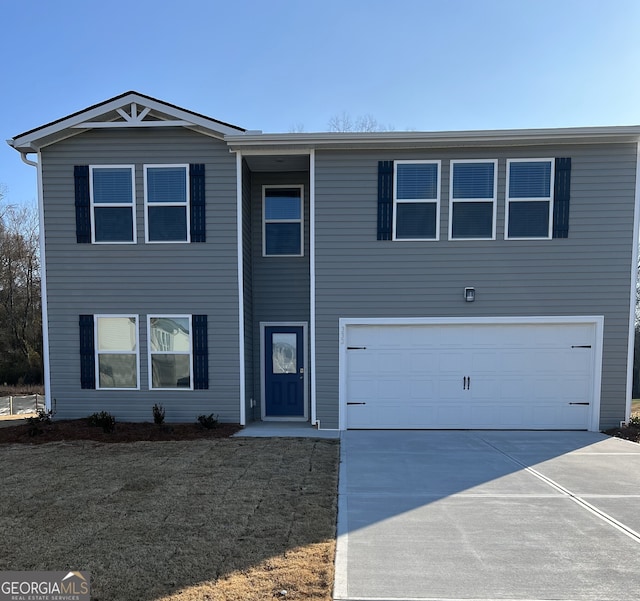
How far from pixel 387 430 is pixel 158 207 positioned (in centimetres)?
616

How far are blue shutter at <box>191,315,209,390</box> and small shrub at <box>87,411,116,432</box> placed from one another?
5.10 ft

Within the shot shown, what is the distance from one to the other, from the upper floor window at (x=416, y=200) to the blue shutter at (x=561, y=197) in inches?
85.4

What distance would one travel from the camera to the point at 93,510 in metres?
4.09

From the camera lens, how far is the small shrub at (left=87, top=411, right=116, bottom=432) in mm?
7348

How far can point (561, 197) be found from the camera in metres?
7.56

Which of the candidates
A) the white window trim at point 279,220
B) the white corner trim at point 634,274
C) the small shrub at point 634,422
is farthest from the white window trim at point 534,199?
the white window trim at point 279,220

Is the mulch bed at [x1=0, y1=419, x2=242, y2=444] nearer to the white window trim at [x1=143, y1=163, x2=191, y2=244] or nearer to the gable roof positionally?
the white window trim at [x1=143, y1=163, x2=191, y2=244]

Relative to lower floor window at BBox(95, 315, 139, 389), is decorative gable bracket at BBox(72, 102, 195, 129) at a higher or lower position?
higher

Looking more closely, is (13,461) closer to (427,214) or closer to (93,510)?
(93,510)

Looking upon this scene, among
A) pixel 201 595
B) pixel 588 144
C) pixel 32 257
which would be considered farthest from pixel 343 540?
pixel 32 257

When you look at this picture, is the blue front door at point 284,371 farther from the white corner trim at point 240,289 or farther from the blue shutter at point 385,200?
the blue shutter at point 385,200

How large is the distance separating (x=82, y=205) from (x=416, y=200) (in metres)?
6.44

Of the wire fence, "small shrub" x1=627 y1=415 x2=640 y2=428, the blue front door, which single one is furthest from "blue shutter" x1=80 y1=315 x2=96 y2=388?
the wire fence

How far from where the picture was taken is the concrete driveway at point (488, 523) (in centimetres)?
291
